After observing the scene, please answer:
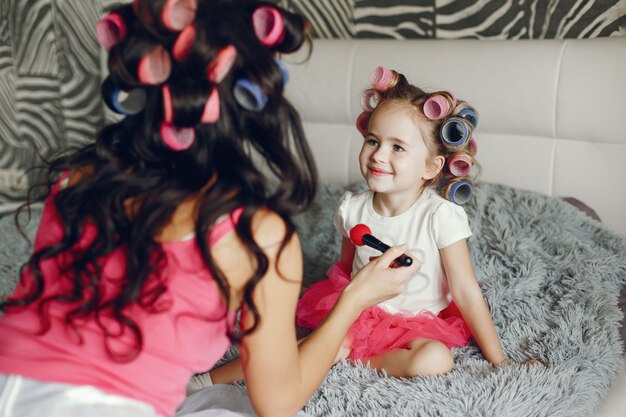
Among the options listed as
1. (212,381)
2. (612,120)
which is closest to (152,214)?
(212,381)

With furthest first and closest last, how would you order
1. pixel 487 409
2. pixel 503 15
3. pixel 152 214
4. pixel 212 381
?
pixel 503 15 < pixel 212 381 < pixel 487 409 < pixel 152 214

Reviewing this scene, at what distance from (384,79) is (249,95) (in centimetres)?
65

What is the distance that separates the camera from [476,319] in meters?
1.42

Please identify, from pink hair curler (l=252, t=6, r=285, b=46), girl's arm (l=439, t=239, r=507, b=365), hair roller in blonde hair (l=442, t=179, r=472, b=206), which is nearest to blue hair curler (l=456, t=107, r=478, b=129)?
hair roller in blonde hair (l=442, t=179, r=472, b=206)

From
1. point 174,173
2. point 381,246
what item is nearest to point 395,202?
point 381,246

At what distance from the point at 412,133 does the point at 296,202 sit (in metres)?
0.57

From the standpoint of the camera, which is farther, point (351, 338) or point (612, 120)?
point (612, 120)

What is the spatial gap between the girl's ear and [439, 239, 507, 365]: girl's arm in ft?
0.49

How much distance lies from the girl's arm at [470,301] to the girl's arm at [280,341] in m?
0.39

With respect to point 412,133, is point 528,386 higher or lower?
lower

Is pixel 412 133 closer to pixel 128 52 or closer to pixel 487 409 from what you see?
pixel 487 409

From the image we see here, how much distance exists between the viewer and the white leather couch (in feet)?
5.94

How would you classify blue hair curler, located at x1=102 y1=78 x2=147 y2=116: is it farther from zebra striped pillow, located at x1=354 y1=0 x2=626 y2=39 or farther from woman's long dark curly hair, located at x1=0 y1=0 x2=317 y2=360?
zebra striped pillow, located at x1=354 y1=0 x2=626 y2=39

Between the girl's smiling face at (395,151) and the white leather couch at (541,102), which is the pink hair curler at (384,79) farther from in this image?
the white leather couch at (541,102)
